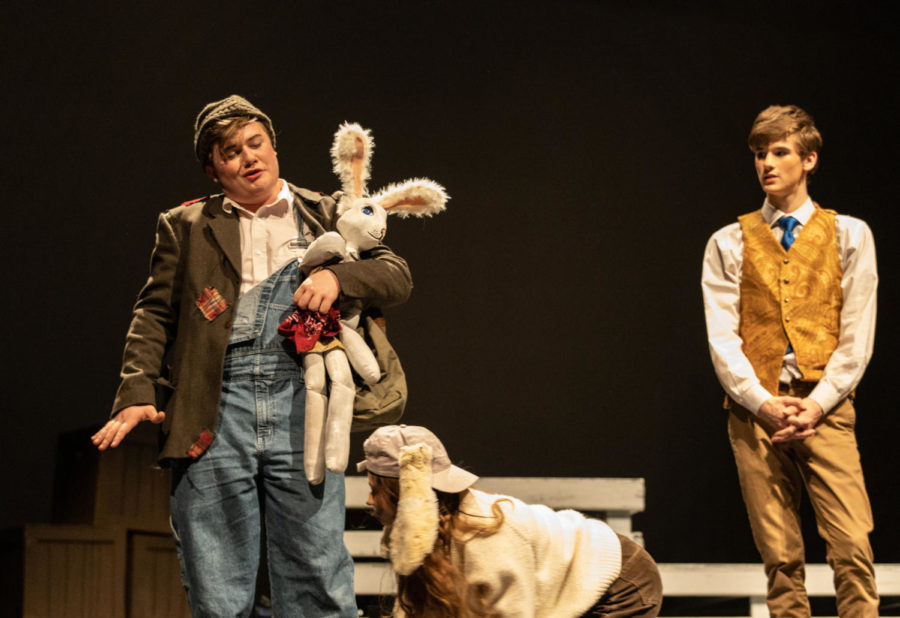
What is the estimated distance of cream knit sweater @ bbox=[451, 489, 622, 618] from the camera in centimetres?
204

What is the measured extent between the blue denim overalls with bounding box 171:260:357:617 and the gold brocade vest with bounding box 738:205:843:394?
53.9 inches

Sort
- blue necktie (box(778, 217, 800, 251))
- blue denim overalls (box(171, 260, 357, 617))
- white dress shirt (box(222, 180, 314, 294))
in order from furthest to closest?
blue necktie (box(778, 217, 800, 251))
white dress shirt (box(222, 180, 314, 294))
blue denim overalls (box(171, 260, 357, 617))

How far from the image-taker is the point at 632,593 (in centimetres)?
225

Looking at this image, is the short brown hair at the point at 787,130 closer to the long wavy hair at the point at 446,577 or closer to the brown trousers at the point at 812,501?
the brown trousers at the point at 812,501

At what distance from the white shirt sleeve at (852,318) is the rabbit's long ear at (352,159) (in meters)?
1.32

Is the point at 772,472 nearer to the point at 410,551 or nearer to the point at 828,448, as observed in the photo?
the point at 828,448

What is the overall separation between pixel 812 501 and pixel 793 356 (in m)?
0.38

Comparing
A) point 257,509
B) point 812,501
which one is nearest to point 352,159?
point 257,509

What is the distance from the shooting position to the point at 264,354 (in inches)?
77.7

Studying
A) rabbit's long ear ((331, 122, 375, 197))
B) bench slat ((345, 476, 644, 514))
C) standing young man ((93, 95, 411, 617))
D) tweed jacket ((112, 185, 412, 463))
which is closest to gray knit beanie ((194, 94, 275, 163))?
standing young man ((93, 95, 411, 617))

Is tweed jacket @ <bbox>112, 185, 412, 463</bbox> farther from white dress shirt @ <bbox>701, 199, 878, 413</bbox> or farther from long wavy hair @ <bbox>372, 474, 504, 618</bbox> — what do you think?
white dress shirt @ <bbox>701, 199, 878, 413</bbox>

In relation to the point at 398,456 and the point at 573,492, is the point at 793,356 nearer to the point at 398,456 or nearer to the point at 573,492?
the point at 573,492

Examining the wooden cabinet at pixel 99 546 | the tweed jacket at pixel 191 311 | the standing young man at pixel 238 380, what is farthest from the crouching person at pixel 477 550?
the wooden cabinet at pixel 99 546

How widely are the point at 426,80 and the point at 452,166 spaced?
1.15ft
